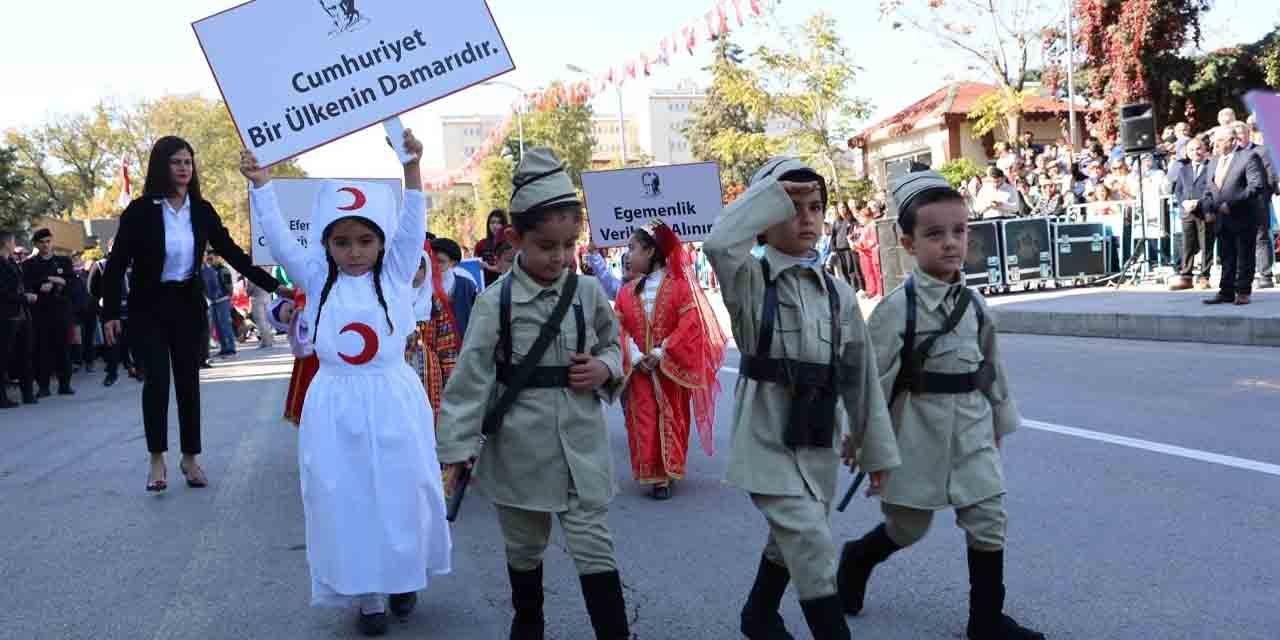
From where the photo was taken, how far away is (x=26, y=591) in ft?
16.6

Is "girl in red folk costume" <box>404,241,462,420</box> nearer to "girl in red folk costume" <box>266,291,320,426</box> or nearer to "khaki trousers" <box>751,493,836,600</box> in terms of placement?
"girl in red folk costume" <box>266,291,320,426</box>

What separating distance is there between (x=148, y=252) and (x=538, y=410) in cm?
366

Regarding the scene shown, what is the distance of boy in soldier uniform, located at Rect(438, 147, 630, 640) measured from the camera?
3.68m

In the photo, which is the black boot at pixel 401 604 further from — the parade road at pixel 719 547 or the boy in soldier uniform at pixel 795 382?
the boy in soldier uniform at pixel 795 382

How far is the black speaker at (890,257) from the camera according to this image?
61.1 ft

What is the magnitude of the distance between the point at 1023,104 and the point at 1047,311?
2126cm

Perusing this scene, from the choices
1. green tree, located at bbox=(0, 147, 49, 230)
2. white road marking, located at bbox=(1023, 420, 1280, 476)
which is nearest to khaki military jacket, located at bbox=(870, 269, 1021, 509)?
white road marking, located at bbox=(1023, 420, 1280, 476)

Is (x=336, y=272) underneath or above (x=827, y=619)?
above

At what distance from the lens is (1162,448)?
6.69m

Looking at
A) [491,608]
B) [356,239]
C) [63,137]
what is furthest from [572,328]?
[63,137]

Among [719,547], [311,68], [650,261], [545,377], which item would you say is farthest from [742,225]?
[650,261]

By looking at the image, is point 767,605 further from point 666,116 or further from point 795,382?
point 666,116

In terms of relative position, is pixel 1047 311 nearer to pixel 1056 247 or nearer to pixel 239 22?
pixel 1056 247

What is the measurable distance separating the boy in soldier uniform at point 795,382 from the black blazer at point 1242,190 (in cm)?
1025
